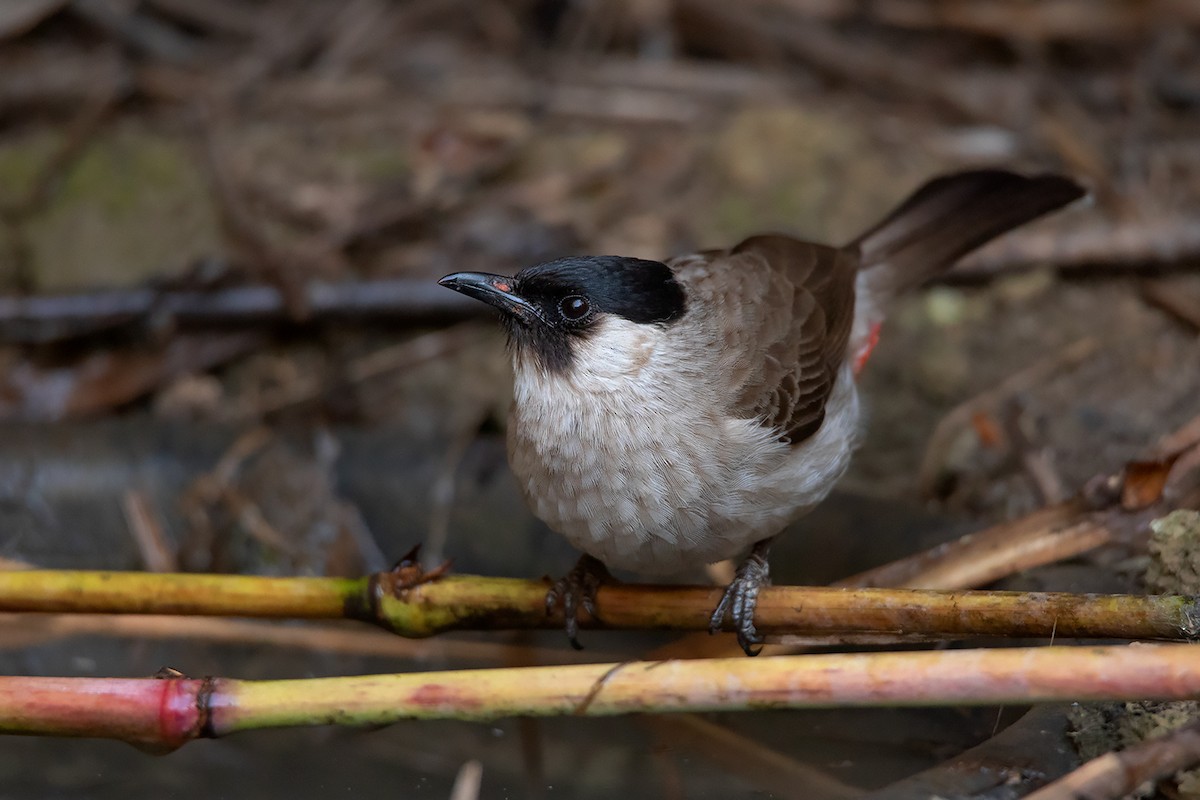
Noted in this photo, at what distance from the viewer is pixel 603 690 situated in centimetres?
214

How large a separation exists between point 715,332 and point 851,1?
11.7 ft

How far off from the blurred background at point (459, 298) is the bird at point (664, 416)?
13.2 inches

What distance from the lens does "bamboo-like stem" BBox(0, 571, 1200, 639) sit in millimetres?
2367

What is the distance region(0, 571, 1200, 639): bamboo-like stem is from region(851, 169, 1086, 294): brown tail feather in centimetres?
151

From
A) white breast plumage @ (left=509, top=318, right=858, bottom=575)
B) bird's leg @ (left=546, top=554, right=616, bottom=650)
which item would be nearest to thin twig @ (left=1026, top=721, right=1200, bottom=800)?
white breast plumage @ (left=509, top=318, right=858, bottom=575)

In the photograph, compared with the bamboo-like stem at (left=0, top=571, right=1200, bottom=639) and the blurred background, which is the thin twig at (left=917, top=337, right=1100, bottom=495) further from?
the bamboo-like stem at (left=0, top=571, right=1200, bottom=639)

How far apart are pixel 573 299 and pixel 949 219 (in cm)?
147

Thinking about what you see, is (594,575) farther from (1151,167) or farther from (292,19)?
(292,19)

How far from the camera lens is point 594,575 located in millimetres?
3008

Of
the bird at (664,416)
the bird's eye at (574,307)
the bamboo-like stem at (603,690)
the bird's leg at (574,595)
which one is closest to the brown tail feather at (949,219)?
the bird at (664,416)

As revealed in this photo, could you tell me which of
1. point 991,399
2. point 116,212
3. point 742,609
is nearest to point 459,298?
point 116,212

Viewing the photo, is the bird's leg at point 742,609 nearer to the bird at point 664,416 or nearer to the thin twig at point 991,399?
the bird at point 664,416

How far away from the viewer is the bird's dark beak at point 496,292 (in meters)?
2.88

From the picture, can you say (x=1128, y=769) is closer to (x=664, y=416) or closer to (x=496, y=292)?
(x=664, y=416)
